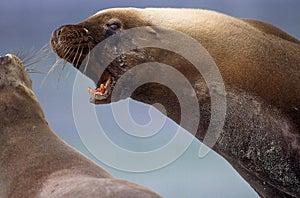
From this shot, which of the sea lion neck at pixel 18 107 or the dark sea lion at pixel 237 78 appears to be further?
the sea lion neck at pixel 18 107

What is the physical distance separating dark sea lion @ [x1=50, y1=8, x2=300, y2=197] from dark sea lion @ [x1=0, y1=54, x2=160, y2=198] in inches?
12.2

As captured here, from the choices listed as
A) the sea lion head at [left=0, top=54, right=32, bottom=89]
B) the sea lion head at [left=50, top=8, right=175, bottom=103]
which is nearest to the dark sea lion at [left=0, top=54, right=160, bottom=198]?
the sea lion head at [left=0, top=54, right=32, bottom=89]

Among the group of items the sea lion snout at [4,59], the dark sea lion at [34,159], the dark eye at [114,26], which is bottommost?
the dark sea lion at [34,159]

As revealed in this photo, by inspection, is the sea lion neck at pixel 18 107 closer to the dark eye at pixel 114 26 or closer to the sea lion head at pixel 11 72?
the sea lion head at pixel 11 72

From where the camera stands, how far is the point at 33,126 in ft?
12.5

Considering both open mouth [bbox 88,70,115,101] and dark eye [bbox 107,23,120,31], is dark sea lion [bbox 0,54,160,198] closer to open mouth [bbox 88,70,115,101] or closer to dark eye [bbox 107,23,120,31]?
open mouth [bbox 88,70,115,101]

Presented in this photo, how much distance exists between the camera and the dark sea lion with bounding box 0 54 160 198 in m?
2.88

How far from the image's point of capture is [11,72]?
4.02 meters

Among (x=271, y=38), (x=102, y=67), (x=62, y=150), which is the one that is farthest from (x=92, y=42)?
(x=271, y=38)

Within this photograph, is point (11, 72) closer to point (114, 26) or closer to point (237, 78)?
point (114, 26)

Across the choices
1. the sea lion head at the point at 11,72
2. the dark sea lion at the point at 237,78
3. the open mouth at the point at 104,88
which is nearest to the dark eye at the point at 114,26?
the dark sea lion at the point at 237,78

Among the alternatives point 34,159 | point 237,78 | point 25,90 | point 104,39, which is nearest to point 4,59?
point 25,90

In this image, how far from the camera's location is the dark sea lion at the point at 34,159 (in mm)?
2885

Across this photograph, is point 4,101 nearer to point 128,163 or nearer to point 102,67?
point 102,67
